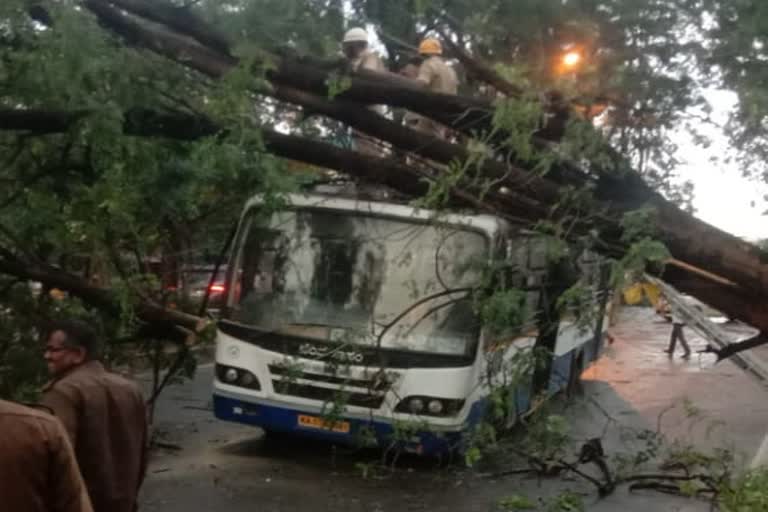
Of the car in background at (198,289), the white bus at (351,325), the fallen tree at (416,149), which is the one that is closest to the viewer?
the fallen tree at (416,149)

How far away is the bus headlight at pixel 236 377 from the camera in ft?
33.1

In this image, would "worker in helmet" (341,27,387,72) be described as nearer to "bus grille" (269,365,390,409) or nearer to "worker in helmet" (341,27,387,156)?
"worker in helmet" (341,27,387,156)

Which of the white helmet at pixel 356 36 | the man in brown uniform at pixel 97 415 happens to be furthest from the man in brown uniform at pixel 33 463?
the white helmet at pixel 356 36

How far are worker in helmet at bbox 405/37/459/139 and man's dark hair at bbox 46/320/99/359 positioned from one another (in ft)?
11.8

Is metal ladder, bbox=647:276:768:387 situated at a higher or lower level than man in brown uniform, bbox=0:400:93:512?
lower

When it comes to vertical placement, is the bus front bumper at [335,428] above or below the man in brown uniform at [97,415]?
below

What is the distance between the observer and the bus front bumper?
9578 mm

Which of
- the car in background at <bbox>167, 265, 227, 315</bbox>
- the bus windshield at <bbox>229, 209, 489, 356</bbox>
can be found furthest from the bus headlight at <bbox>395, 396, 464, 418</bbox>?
the car in background at <bbox>167, 265, 227, 315</bbox>

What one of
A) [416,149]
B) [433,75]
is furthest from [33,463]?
[433,75]

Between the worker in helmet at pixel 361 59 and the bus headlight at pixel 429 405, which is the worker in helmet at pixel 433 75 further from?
the bus headlight at pixel 429 405

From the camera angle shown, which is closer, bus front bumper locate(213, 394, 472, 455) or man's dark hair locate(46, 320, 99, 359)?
man's dark hair locate(46, 320, 99, 359)

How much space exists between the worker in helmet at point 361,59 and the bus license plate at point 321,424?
2.76 meters

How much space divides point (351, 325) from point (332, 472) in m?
1.55

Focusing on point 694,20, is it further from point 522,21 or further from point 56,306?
point 56,306
